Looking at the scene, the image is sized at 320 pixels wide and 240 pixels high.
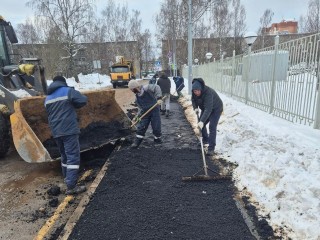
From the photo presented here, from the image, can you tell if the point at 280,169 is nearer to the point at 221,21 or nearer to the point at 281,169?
the point at 281,169

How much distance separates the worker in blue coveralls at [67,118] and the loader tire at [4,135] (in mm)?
1903

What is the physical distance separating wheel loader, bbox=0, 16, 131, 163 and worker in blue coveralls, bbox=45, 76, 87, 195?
375mm

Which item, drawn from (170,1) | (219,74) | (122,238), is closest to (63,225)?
(122,238)

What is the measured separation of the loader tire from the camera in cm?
593

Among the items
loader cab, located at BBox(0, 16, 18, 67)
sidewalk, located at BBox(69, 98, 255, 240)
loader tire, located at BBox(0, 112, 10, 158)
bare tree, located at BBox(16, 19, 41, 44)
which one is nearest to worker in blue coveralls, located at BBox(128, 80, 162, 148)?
sidewalk, located at BBox(69, 98, 255, 240)

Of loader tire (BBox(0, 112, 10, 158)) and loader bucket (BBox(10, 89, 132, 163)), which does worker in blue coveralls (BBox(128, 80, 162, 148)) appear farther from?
loader tire (BBox(0, 112, 10, 158))

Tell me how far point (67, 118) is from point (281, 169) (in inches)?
124

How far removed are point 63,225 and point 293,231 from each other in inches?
102

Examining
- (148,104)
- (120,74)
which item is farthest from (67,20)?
(148,104)

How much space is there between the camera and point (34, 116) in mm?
5695

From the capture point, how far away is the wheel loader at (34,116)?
484cm

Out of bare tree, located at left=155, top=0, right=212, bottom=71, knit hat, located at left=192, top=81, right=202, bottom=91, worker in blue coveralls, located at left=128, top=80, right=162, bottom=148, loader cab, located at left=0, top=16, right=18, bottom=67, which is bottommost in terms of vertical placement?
worker in blue coveralls, located at left=128, top=80, right=162, bottom=148

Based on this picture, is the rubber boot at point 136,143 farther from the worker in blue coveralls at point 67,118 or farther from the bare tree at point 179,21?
the bare tree at point 179,21

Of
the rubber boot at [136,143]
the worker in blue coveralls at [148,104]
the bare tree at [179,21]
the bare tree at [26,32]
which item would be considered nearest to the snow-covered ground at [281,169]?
the worker in blue coveralls at [148,104]
